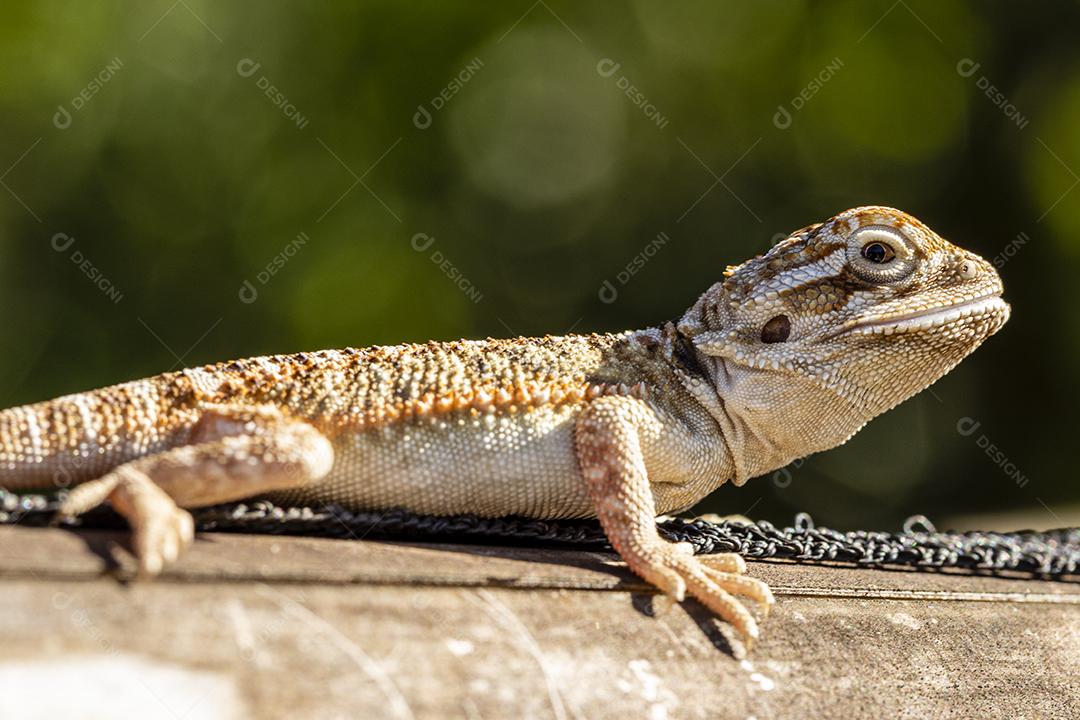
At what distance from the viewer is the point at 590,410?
3.55 m

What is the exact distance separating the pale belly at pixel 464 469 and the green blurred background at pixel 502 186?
221 inches

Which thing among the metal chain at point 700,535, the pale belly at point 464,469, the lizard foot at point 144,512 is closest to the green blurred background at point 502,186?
the metal chain at point 700,535

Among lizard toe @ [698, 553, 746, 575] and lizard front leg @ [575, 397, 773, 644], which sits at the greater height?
lizard front leg @ [575, 397, 773, 644]

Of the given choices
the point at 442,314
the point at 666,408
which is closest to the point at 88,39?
the point at 442,314

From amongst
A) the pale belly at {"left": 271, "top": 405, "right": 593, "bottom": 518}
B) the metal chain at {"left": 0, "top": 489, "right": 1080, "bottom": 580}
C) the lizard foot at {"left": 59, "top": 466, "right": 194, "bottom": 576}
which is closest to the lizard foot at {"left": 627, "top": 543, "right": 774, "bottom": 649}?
the metal chain at {"left": 0, "top": 489, "right": 1080, "bottom": 580}

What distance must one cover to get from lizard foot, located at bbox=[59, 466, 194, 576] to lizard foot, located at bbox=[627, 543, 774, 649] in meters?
1.27

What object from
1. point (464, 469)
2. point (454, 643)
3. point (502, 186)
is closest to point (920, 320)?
point (464, 469)

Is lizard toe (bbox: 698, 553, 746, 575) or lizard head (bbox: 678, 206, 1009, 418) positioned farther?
lizard head (bbox: 678, 206, 1009, 418)

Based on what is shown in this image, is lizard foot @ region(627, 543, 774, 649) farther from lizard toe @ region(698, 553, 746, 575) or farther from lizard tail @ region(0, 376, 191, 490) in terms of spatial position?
lizard tail @ region(0, 376, 191, 490)

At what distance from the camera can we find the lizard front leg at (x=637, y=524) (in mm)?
3084

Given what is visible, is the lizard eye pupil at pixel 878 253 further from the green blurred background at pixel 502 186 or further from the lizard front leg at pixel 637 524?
the green blurred background at pixel 502 186

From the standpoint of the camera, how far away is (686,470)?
3.76m

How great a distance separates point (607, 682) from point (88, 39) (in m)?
8.70

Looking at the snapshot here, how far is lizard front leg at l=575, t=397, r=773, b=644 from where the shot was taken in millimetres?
3084
